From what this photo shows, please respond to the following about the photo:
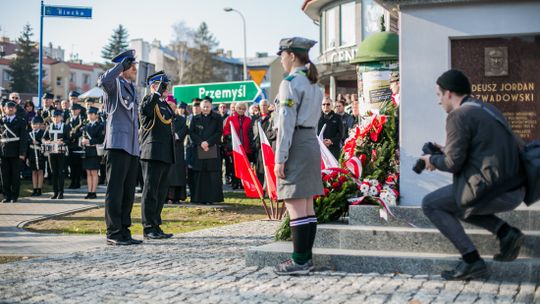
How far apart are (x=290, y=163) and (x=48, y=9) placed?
16.7 metres

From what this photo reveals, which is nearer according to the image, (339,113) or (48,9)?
(339,113)

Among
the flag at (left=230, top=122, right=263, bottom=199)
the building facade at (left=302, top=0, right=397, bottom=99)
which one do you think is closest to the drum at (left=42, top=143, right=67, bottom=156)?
the flag at (left=230, top=122, right=263, bottom=199)

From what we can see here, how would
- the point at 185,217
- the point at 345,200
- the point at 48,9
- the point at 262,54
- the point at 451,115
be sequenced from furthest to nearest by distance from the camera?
1. the point at 262,54
2. the point at 48,9
3. the point at 185,217
4. the point at 345,200
5. the point at 451,115

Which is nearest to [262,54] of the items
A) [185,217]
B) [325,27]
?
[325,27]

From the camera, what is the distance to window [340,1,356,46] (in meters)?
38.8

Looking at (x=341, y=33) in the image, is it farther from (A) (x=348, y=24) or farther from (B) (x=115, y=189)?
(B) (x=115, y=189)

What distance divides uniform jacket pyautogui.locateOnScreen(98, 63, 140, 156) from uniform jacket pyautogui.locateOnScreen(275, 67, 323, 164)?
116 inches

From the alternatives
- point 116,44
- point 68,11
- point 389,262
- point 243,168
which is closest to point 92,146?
point 243,168

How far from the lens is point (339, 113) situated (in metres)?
15.4

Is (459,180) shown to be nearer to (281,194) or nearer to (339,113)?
(281,194)

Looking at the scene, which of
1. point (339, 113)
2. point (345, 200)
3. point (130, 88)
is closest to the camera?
point (345, 200)

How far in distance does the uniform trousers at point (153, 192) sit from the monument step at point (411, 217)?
329 centimetres

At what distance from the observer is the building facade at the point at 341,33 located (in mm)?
38312

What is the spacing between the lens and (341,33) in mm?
39812
